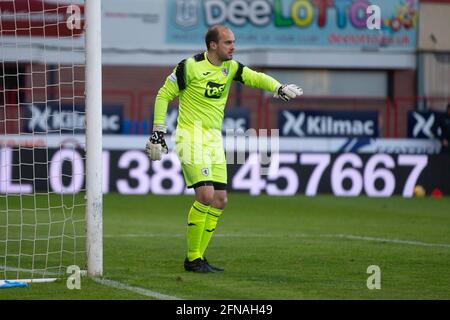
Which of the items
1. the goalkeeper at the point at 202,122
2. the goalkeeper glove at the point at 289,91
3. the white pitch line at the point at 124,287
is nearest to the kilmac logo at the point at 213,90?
the goalkeeper at the point at 202,122

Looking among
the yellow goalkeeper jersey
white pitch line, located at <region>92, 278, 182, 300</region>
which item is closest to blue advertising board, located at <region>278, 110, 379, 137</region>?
the yellow goalkeeper jersey

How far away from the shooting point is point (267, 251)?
11492mm

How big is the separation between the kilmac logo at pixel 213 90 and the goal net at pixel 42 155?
3.83 ft

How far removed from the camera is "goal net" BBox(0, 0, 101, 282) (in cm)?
1045

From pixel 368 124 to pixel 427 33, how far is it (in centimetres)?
911

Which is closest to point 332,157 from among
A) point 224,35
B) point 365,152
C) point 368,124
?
point 365,152

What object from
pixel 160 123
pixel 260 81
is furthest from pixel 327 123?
pixel 160 123

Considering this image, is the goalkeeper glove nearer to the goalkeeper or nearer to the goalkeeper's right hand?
the goalkeeper

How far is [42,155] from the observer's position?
2119 cm

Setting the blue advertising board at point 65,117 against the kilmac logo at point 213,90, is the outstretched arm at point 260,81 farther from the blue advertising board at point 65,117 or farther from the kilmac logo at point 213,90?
the blue advertising board at point 65,117

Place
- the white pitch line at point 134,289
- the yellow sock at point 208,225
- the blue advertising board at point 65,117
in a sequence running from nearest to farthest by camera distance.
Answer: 1. the white pitch line at point 134,289
2. the yellow sock at point 208,225
3. the blue advertising board at point 65,117

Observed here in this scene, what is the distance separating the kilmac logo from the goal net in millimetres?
1166

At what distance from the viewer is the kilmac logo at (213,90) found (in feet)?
32.4
